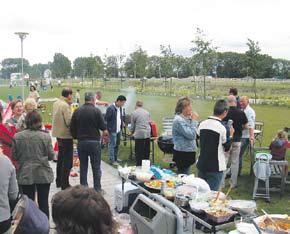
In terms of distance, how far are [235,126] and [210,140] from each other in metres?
2.05

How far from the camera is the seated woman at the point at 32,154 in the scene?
482cm

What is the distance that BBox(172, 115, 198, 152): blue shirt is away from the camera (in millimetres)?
6013

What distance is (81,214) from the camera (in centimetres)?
185

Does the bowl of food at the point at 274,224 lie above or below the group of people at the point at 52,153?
below

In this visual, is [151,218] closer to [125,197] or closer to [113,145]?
[125,197]

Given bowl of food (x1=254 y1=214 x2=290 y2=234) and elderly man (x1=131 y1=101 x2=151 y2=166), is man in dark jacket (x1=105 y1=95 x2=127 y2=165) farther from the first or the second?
bowl of food (x1=254 y1=214 x2=290 y2=234)

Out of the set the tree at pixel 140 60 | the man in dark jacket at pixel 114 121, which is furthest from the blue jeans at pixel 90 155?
the tree at pixel 140 60

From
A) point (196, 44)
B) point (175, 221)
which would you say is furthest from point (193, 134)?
point (196, 44)

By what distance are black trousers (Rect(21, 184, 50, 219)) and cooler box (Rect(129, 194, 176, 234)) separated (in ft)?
5.97

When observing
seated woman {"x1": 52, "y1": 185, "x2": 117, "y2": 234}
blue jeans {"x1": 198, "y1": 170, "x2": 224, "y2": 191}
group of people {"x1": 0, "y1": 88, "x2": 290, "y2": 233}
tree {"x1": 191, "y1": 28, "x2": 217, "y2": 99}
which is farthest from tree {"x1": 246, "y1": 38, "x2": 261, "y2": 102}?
seated woman {"x1": 52, "y1": 185, "x2": 117, "y2": 234}

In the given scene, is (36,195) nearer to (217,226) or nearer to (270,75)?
(217,226)

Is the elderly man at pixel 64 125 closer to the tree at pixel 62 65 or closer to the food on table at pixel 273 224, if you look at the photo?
the food on table at pixel 273 224

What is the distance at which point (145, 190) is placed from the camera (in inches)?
186

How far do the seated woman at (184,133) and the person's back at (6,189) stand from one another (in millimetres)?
3021
